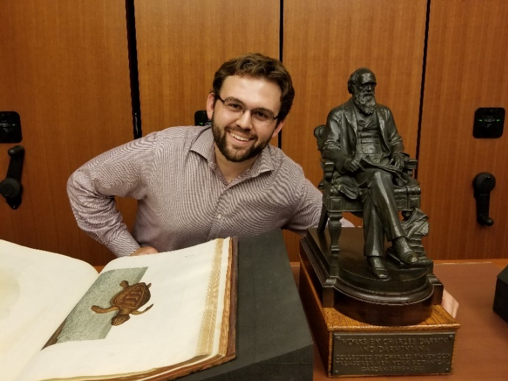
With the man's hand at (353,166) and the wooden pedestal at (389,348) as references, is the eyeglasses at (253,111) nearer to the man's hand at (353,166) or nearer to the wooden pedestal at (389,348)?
the man's hand at (353,166)

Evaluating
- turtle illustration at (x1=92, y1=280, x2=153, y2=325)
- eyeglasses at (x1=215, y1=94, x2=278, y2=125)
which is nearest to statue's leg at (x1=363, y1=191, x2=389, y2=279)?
turtle illustration at (x1=92, y1=280, x2=153, y2=325)

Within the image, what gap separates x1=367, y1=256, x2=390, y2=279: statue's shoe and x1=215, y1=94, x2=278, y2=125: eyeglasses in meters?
0.52

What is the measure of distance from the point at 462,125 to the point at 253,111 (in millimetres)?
1039

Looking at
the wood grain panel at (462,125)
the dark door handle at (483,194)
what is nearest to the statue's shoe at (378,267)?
the wood grain panel at (462,125)

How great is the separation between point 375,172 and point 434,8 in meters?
1.17

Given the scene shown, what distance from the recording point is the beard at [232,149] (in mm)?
1112

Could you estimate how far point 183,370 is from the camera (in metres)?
0.45

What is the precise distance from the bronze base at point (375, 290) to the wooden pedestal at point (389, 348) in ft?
0.05

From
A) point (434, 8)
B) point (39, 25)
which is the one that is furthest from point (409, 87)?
point (39, 25)

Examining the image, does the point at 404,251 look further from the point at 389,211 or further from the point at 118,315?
the point at 118,315

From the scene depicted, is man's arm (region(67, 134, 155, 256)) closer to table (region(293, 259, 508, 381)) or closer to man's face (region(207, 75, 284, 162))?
man's face (region(207, 75, 284, 162))

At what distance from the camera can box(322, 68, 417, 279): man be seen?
0.67 metres

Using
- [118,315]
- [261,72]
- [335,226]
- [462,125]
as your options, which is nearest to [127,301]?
[118,315]

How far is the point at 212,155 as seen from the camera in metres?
1.20
